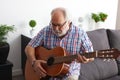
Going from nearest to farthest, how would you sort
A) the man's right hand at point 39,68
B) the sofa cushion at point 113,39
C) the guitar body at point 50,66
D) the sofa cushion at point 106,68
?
the guitar body at point 50,66, the man's right hand at point 39,68, the sofa cushion at point 106,68, the sofa cushion at point 113,39

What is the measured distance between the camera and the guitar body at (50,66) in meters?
1.95

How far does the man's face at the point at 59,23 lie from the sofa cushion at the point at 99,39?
0.94 metres

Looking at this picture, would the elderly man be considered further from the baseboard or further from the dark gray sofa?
the baseboard

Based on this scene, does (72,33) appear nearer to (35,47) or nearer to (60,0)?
(35,47)

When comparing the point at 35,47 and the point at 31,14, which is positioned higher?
the point at 31,14

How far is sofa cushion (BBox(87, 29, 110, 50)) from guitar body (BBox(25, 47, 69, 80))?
0.95m

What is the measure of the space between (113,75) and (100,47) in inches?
15.5

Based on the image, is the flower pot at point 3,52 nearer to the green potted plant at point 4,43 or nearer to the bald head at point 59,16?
the green potted plant at point 4,43

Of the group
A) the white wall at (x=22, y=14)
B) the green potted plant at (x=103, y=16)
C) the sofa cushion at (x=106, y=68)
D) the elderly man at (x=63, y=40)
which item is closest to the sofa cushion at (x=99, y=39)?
the sofa cushion at (x=106, y=68)

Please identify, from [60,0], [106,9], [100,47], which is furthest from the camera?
[106,9]

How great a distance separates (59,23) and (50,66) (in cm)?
38

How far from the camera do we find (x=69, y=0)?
334 cm

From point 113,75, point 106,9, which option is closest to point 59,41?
point 113,75

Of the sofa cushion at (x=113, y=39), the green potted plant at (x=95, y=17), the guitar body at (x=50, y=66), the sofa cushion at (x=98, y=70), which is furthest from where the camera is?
the green potted plant at (x=95, y=17)
